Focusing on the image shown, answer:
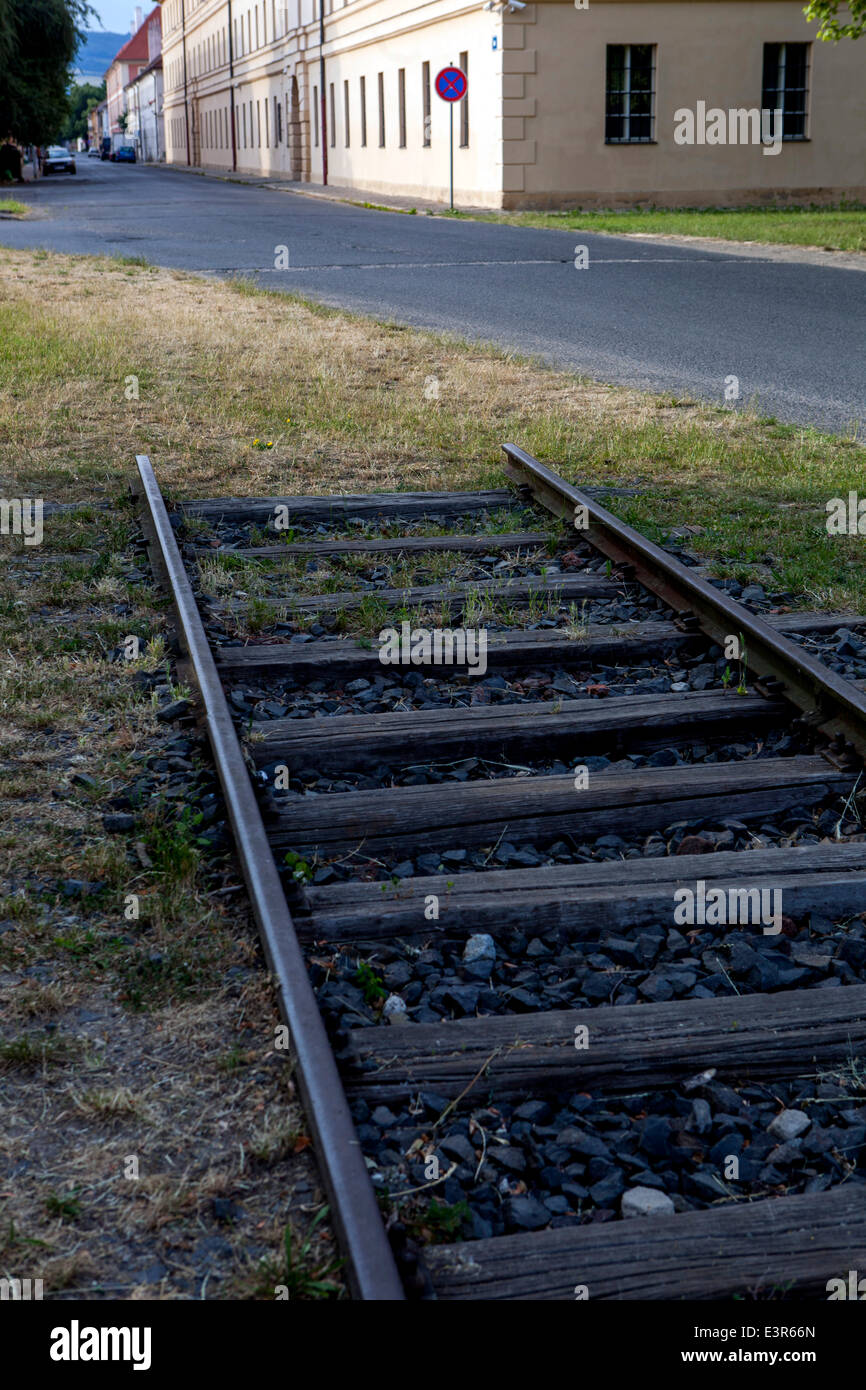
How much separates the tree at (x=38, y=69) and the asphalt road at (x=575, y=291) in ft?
84.8

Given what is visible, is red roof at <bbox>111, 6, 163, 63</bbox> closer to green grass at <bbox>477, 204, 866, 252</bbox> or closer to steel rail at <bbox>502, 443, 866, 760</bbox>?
green grass at <bbox>477, 204, 866, 252</bbox>

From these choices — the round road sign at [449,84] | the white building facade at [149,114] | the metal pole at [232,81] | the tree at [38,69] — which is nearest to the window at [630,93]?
the round road sign at [449,84]

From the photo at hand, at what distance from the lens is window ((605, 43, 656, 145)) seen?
31.5 m

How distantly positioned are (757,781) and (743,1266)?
5.90 feet

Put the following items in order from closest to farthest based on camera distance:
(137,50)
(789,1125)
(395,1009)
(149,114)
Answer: (789,1125), (395,1009), (149,114), (137,50)

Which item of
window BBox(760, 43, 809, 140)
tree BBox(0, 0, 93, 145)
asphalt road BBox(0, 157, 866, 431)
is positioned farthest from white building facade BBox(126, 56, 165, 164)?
asphalt road BBox(0, 157, 866, 431)

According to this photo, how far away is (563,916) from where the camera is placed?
10.2ft

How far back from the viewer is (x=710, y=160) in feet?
106

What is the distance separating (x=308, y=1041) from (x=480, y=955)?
0.60 m

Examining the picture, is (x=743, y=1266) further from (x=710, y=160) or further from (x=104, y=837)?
(x=710, y=160)

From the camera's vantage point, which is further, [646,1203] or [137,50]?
[137,50]

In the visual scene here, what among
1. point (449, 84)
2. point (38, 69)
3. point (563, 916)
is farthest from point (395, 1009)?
point (38, 69)

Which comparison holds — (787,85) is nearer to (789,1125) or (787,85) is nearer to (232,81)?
(789,1125)

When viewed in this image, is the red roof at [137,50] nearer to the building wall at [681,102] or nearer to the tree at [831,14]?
the building wall at [681,102]
